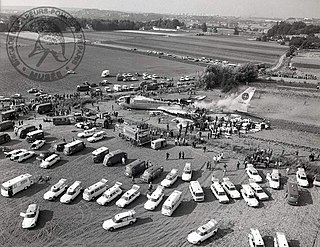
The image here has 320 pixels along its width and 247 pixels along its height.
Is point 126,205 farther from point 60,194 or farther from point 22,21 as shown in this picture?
point 22,21

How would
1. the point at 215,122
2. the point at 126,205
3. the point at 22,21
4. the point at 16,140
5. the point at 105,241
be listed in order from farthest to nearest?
the point at 22,21 < the point at 215,122 < the point at 16,140 < the point at 126,205 < the point at 105,241

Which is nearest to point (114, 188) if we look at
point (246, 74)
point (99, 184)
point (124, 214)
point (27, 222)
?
point (99, 184)

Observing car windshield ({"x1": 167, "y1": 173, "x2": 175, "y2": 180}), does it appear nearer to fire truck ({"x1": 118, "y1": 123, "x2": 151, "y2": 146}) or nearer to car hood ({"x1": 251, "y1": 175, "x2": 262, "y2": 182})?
car hood ({"x1": 251, "y1": 175, "x2": 262, "y2": 182})

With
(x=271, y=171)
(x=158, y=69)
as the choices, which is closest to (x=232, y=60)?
(x=158, y=69)

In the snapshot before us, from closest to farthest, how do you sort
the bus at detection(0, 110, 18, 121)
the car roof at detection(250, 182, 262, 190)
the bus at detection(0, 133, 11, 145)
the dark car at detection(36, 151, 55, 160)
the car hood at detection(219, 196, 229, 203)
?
the car hood at detection(219, 196, 229, 203) → the car roof at detection(250, 182, 262, 190) → the dark car at detection(36, 151, 55, 160) → the bus at detection(0, 133, 11, 145) → the bus at detection(0, 110, 18, 121)

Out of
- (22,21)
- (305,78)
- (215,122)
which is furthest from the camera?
(22,21)

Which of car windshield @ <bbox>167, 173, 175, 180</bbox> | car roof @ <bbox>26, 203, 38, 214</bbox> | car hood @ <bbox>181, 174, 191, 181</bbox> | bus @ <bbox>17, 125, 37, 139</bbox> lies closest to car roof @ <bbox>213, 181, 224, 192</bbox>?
car hood @ <bbox>181, 174, 191, 181</bbox>
